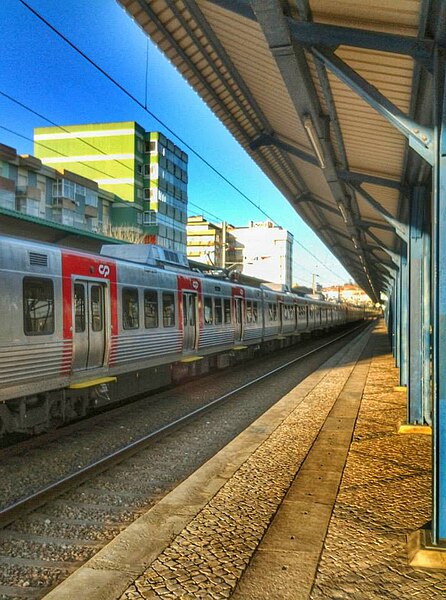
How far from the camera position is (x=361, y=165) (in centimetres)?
800

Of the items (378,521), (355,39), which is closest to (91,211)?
(355,39)

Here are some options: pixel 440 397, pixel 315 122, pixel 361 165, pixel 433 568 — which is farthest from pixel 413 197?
pixel 433 568

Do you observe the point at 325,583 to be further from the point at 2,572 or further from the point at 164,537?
the point at 2,572

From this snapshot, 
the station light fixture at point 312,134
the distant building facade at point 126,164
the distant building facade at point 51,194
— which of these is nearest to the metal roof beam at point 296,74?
the station light fixture at point 312,134

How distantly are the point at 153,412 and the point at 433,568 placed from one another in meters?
7.21

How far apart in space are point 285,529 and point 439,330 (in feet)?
6.45

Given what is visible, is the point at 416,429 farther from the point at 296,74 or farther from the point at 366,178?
the point at 296,74

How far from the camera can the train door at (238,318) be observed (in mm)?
17094

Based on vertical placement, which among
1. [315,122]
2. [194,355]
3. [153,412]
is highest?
[315,122]

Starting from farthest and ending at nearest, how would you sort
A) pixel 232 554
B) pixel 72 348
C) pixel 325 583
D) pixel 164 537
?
pixel 72 348 → pixel 164 537 → pixel 232 554 → pixel 325 583

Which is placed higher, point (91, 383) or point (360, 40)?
point (360, 40)

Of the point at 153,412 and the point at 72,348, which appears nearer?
the point at 72,348

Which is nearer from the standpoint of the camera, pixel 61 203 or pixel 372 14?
pixel 372 14

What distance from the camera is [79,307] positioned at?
8.18 m
